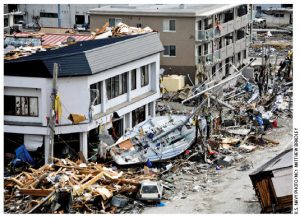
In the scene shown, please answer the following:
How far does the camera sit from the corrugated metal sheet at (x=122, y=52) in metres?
28.8

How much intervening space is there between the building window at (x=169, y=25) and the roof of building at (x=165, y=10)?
45 centimetres

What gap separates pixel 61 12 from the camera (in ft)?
179

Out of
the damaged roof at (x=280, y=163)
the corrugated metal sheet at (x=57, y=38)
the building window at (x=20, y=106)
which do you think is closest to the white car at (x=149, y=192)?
the damaged roof at (x=280, y=163)

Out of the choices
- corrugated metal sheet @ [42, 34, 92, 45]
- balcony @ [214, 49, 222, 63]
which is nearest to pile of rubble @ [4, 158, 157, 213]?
corrugated metal sheet @ [42, 34, 92, 45]

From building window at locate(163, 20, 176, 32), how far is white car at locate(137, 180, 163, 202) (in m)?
20.1

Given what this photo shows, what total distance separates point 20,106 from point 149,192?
7.07 meters

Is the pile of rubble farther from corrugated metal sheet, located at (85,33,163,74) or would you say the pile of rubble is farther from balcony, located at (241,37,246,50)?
balcony, located at (241,37,246,50)

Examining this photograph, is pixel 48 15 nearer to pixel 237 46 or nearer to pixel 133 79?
pixel 237 46

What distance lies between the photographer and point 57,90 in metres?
27.5

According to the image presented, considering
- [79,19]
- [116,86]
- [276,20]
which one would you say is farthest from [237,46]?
[276,20]

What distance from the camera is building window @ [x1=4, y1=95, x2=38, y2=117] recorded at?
28.4 metres

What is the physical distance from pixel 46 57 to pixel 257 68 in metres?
23.2

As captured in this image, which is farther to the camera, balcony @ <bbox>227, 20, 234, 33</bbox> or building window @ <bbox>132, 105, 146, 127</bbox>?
balcony @ <bbox>227, 20, 234, 33</bbox>

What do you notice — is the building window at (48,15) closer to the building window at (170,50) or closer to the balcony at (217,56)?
the building window at (170,50)
